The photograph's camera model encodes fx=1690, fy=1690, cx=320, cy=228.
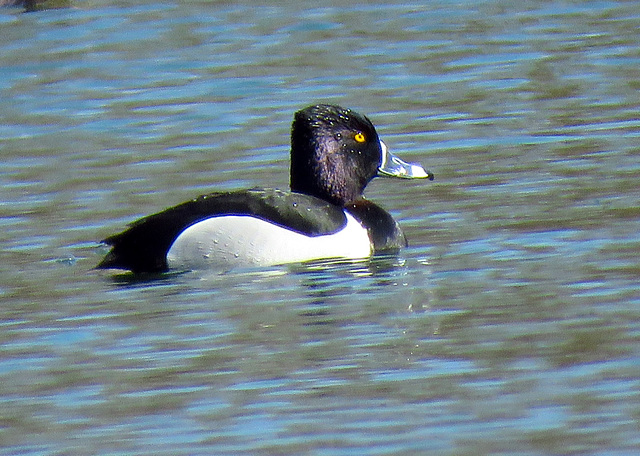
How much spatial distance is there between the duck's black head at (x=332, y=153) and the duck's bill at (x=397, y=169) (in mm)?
89

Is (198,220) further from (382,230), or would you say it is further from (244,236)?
(382,230)

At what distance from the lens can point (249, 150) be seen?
36.7 feet

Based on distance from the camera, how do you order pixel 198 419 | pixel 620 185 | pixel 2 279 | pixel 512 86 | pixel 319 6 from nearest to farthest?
pixel 198 419 → pixel 2 279 → pixel 620 185 → pixel 512 86 → pixel 319 6

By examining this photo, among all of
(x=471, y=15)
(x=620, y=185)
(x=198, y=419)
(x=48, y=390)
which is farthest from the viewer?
(x=471, y=15)

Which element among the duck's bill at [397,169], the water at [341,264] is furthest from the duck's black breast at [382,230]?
the duck's bill at [397,169]

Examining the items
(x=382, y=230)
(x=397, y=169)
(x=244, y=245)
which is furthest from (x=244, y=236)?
(x=397, y=169)

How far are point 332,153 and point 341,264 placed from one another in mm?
916

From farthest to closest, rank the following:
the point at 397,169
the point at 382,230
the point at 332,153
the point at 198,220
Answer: the point at 397,169 < the point at 332,153 < the point at 382,230 < the point at 198,220

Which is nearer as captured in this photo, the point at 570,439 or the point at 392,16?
the point at 570,439

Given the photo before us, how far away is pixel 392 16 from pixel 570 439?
11.0m

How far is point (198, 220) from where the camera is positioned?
839cm

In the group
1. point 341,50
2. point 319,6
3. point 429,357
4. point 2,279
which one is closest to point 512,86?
point 341,50

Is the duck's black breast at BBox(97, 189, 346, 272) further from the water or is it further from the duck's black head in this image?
the duck's black head

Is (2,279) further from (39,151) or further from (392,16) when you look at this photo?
(392,16)
